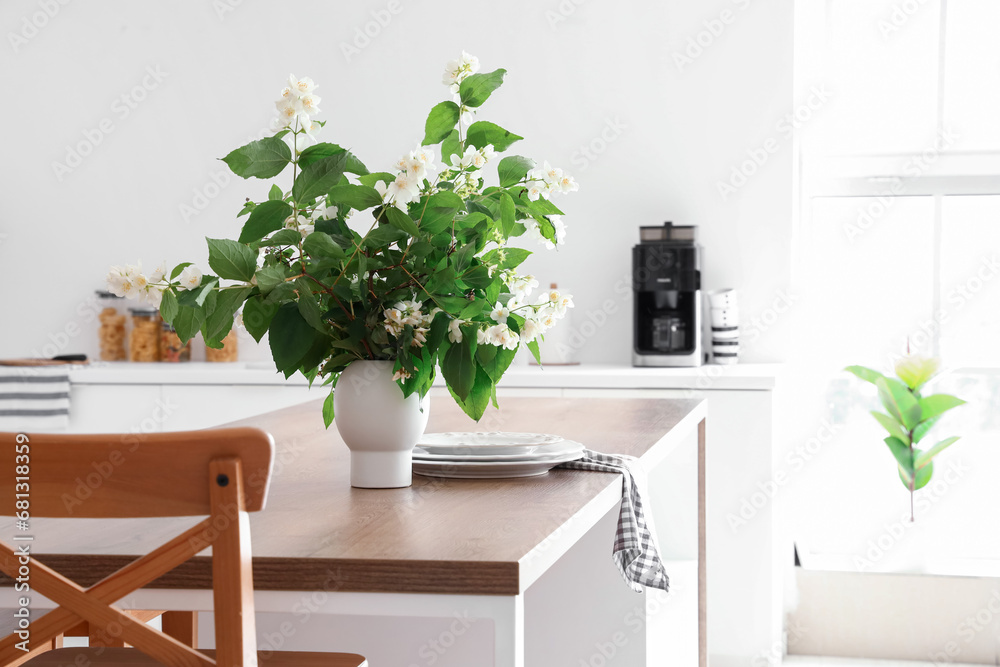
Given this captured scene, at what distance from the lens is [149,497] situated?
87 cm

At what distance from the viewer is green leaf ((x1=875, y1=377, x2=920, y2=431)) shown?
321 centimetres

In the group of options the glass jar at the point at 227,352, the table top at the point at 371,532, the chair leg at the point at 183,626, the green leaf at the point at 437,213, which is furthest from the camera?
the glass jar at the point at 227,352

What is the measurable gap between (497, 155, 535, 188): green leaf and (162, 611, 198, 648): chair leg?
1018 mm

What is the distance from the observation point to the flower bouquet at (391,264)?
123 centimetres

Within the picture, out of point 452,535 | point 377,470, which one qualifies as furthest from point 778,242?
point 452,535

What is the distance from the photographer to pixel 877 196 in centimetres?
348

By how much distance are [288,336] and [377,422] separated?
16cm

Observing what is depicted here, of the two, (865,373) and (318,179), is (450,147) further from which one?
(865,373)

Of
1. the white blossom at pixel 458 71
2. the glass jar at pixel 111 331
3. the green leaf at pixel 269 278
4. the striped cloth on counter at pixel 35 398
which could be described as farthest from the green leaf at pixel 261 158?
the glass jar at pixel 111 331

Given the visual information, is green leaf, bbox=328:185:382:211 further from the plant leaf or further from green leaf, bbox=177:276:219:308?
green leaf, bbox=177:276:219:308

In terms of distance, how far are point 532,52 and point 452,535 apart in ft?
9.18

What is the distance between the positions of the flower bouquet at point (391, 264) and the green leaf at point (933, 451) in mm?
2308

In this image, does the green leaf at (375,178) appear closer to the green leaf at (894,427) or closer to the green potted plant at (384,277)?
the green potted plant at (384,277)

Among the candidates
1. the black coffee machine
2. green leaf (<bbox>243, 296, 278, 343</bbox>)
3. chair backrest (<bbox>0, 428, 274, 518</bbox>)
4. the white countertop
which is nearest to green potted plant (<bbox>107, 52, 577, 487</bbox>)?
green leaf (<bbox>243, 296, 278, 343</bbox>)
